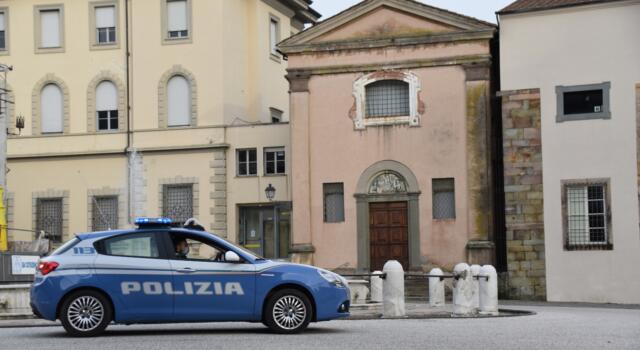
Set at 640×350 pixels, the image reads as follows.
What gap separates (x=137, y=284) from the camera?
1788 cm

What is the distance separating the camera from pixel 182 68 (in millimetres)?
45750

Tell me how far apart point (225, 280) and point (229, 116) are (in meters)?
27.9

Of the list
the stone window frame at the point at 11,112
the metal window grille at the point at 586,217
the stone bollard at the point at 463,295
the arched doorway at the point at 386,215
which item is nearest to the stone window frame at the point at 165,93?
the stone window frame at the point at 11,112

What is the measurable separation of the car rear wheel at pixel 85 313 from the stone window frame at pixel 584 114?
21533 mm

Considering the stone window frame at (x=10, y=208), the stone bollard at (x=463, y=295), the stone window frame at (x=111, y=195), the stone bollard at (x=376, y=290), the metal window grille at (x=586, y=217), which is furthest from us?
the stone window frame at (x=10, y=208)

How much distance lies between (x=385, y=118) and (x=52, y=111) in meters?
14.0

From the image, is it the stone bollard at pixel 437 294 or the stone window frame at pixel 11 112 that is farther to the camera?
the stone window frame at pixel 11 112

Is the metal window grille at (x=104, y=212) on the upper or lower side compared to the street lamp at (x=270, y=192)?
lower

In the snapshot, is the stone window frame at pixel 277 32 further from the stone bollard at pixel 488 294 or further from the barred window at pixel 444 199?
the stone bollard at pixel 488 294

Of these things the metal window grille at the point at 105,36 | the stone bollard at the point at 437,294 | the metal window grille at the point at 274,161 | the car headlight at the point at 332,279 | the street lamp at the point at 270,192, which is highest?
the metal window grille at the point at 105,36

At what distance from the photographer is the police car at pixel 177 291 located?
17.8 meters

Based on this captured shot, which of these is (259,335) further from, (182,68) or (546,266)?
(182,68)

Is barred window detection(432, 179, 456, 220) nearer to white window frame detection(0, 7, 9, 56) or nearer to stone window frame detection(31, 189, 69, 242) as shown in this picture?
stone window frame detection(31, 189, 69, 242)

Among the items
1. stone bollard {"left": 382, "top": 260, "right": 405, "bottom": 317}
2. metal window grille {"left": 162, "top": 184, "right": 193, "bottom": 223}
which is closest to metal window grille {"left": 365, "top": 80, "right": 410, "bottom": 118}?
metal window grille {"left": 162, "top": 184, "right": 193, "bottom": 223}
